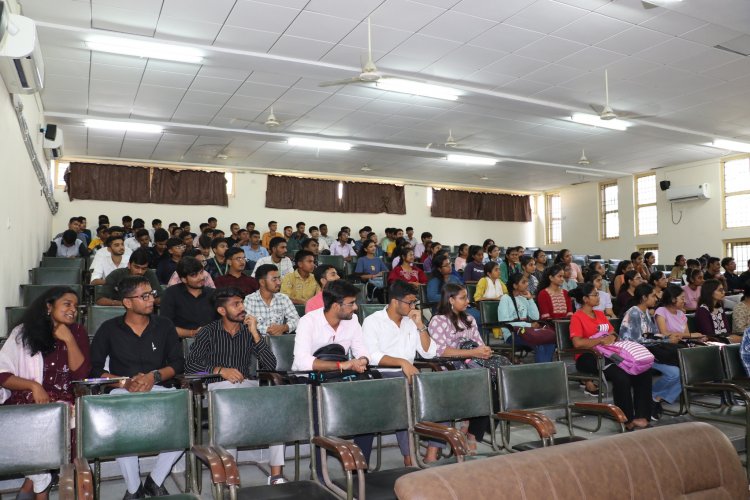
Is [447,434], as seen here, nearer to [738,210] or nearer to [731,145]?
[731,145]

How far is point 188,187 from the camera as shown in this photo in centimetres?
1374

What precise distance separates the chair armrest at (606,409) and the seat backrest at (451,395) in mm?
541

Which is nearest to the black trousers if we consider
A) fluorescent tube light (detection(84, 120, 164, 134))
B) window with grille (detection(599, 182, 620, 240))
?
fluorescent tube light (detection(84, 120, 164, 134))

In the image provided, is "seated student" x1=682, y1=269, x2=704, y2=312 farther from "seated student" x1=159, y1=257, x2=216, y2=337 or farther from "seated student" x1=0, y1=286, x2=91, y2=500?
"seated student" x1=0, y1=286, x2=91, y2=500

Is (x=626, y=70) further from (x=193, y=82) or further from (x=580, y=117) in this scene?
(x=193, y=82)

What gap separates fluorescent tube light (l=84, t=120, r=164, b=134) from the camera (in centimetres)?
988

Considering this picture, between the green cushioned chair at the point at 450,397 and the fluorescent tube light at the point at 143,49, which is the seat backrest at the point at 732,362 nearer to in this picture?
the green cushioned chair at the point at 450,397

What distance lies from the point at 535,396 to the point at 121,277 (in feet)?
14.7

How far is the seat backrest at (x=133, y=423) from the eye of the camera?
258 cm

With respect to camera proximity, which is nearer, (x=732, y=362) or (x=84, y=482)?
(x=84, y=482)

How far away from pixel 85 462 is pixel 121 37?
5305 millimetres

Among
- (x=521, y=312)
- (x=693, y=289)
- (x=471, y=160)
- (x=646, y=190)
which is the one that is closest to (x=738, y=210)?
(x=646, y=190)

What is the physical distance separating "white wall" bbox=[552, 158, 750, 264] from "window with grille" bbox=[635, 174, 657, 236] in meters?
0.13

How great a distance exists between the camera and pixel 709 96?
29.0ft
